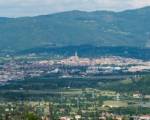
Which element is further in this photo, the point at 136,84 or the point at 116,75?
the point at 116,75

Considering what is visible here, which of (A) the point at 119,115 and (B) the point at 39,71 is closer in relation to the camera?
(A) the point at 119,115

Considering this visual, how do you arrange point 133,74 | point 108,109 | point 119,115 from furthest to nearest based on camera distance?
point 133,74 → point 108,109 → point 119,115

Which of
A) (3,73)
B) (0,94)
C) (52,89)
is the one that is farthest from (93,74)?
Result: (0,94)

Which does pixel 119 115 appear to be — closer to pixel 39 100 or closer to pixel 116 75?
pixel 39 100

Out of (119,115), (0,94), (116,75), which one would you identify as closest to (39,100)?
(0,94)

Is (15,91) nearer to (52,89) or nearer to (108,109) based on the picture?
(52,89)

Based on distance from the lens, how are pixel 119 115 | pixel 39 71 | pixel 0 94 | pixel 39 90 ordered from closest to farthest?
pixel 119 115 < pixel 0 94 < pixel 39 90 < pixel 39 71

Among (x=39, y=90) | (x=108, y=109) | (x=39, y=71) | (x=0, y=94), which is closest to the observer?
(x=108, y=109)

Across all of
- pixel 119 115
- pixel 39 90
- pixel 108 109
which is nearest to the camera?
pixel 119 115
